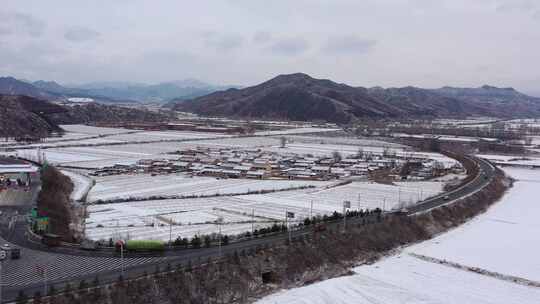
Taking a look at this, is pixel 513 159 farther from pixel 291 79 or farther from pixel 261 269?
pixel 291 79

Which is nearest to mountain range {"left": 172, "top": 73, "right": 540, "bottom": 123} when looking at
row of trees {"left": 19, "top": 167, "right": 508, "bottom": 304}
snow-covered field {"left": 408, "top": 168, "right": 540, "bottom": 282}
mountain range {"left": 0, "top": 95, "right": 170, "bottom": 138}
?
mountain range {"left": 0, "top": 95, "right": 170, "bottom": 138}

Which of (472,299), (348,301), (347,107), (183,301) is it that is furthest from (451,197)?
(347,107)

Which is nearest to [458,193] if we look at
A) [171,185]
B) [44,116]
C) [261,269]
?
[171,185]

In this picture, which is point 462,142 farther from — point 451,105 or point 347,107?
point 451,105

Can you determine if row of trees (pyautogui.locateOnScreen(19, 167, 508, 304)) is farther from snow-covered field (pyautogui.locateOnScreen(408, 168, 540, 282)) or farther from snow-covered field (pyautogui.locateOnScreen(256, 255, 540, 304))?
snow-covered field (pyautogui.locateOnScreen(408, 168, 540, 282))

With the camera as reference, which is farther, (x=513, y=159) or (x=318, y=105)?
(x=318, y=105)
